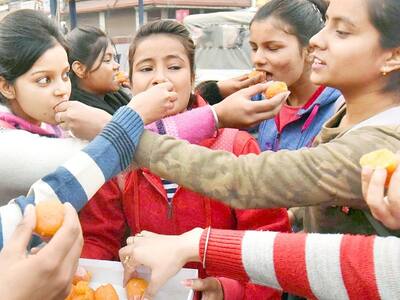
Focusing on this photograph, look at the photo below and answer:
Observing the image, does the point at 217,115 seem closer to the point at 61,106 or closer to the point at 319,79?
the point at 319,79

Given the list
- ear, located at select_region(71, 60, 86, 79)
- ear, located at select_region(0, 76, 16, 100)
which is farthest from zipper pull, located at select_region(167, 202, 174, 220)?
ear, located at select_region(71, 60, 86, 79)

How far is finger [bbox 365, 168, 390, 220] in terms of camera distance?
0.93 metres

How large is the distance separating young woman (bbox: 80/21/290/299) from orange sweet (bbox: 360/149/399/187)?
55 centimetres

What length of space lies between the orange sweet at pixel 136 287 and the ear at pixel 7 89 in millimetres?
756

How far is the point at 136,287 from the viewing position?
134 centimetres

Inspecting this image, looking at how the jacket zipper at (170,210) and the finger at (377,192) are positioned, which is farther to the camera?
the jacket zipper at (170,210)

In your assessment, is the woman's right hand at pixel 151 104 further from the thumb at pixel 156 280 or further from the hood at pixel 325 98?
the hood at pixel 325 98

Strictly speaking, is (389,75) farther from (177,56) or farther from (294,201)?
(177,56)

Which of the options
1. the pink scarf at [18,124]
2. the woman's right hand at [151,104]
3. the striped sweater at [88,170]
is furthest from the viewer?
the pink scarf at [18,124]

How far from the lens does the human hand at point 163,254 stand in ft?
3.84

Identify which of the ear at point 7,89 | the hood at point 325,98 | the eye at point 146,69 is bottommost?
the hood at point 325,98

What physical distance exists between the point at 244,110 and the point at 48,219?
71cm

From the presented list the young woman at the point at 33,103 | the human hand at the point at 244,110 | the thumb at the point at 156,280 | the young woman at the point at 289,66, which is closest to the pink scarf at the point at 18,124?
the young woman at the point at 33,103

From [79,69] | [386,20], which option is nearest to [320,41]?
[386,20]
